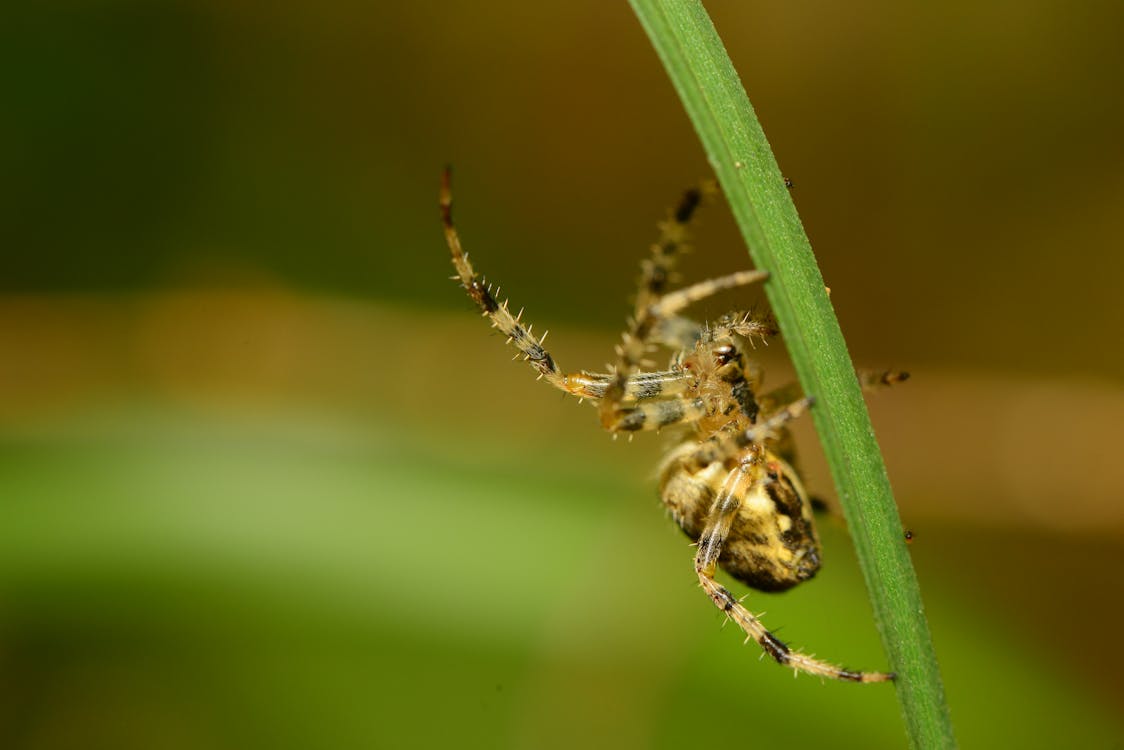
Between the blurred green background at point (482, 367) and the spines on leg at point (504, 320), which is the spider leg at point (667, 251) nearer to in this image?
the spines on leg at point (504, 320)

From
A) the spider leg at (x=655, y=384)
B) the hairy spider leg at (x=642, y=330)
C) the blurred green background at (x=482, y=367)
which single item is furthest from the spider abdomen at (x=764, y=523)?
the blurred green background at (x=482, y=367)

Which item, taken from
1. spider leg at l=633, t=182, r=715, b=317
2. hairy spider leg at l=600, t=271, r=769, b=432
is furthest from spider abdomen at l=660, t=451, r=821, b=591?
spider leg at l=633, t=182, r=715, b=317

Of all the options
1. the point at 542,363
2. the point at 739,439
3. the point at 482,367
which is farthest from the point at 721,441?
the point at 482,367

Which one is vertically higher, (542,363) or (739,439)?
(542,363)

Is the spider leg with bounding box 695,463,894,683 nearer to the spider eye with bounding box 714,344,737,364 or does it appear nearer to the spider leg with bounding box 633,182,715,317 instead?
the spider eye with bounding box 714,344,737,364

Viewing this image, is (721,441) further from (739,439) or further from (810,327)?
(810,327)

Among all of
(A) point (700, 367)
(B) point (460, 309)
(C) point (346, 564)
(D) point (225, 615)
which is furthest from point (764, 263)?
(B) point (460, 309)

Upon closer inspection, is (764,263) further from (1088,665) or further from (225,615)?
(1088,665)
